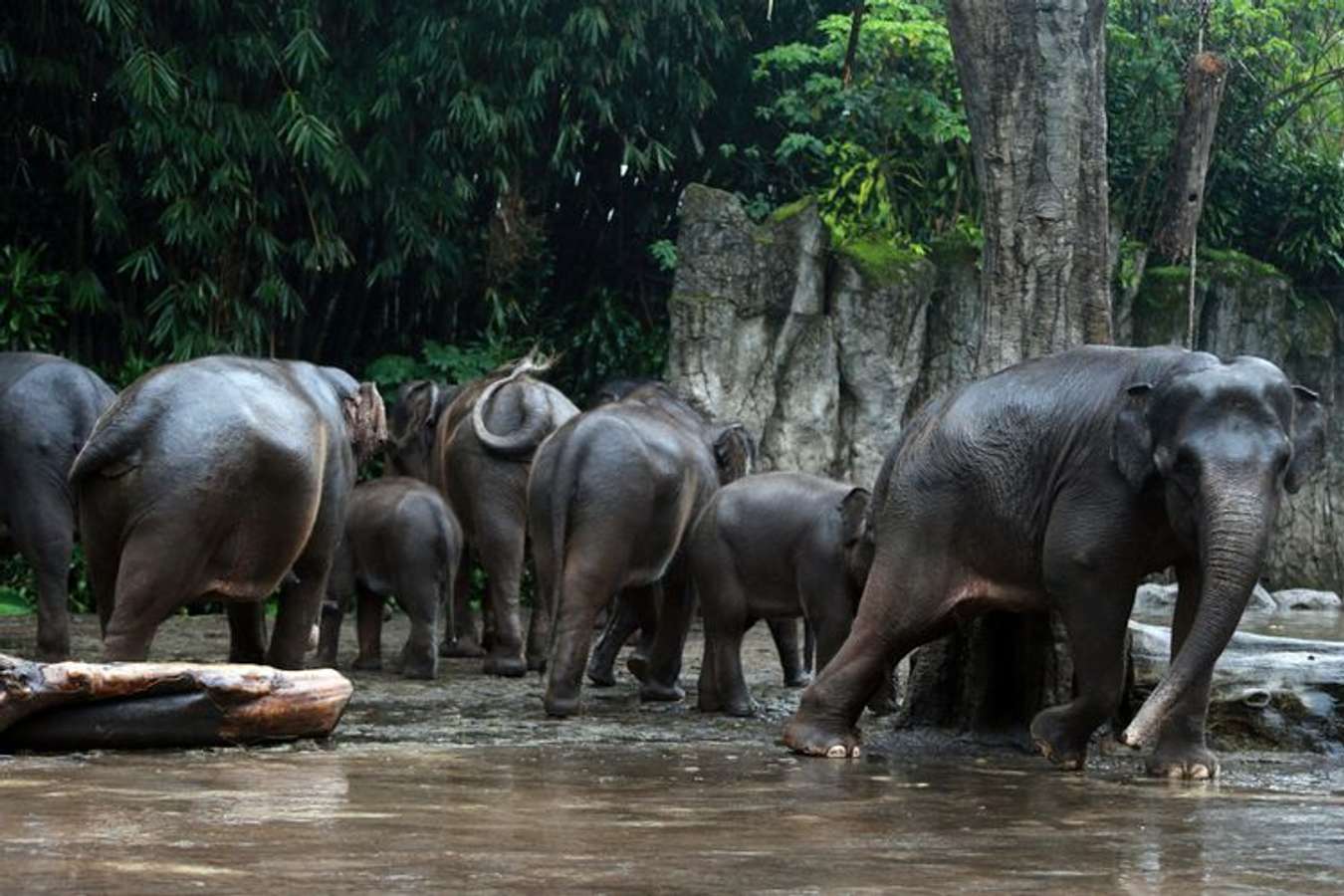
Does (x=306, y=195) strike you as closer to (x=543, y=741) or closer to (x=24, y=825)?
(x=543, y=741)

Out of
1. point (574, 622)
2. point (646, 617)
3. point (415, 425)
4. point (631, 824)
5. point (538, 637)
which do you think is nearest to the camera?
point (631, 824)

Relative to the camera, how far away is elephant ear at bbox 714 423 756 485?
1156 centimetres

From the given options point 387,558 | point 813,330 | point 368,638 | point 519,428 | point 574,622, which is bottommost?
point 368,638

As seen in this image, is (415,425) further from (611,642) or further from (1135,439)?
(1135,439)

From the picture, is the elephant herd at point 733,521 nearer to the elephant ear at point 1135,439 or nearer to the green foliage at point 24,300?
the elephant ear at point 1135,439

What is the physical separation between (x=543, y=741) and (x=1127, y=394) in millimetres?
2359

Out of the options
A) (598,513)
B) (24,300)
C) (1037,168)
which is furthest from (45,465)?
(24,300)

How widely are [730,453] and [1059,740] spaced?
4039mm

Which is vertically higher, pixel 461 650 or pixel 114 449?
pixel 114 449

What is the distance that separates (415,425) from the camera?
14.4m

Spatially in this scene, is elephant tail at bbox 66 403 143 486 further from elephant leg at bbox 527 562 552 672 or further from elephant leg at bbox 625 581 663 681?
elephant leg at bbox 527 562 552 672

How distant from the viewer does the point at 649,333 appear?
20328mm

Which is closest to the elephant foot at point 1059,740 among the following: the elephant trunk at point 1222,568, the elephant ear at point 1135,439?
the elephant trunk at point 1222,568

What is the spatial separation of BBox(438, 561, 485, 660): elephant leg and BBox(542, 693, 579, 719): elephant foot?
369cm
